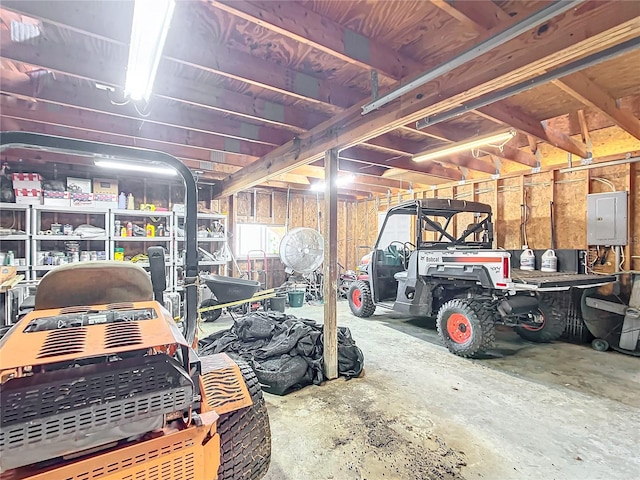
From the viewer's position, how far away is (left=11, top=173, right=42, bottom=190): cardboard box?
496 cm

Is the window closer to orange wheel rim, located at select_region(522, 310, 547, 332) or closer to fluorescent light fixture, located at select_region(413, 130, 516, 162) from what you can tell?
fluorescent light fixture, located at select_region(413, 130, 516, 162)

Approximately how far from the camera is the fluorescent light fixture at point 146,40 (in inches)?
55.0

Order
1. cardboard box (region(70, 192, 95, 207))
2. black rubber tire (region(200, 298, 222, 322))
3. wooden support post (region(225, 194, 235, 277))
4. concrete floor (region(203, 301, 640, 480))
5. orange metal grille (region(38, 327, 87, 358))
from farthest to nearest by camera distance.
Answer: wooden support post (region(225, 194, 235, 277)) < black rubber tire (region(200, 298, 222, 322)) < cardboard box (region(70, 192, 95, 207)) < concrete floor (region(203, 301, 640, 480)) < orange metal grille (region(38, 327, 87, 358))

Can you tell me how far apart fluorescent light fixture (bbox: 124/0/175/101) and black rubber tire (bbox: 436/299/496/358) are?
3752mm

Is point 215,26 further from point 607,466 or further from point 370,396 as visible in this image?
point 607,466

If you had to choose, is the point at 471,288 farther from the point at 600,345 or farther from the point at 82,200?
the point at 82,200

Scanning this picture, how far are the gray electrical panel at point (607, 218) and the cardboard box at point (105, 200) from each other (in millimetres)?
7696

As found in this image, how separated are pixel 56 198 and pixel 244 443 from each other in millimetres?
5789

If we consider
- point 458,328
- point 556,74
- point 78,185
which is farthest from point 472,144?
point 78,185

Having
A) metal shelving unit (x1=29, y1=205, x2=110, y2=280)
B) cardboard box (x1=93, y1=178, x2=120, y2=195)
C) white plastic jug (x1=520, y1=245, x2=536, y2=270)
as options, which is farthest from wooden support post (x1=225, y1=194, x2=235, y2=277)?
white plastic jug (x1=520, y1=245, x2=536, y2=270)

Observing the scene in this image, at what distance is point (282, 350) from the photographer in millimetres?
3127

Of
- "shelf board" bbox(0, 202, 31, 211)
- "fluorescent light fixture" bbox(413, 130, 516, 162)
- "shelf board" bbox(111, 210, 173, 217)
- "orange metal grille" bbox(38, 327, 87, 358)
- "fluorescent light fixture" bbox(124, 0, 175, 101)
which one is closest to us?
"orange metal grille" bbox(38, 327, 87, 358)

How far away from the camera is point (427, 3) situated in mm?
1805

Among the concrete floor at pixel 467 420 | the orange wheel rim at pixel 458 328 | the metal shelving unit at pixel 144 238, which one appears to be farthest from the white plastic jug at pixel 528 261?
the metal shelving unit at pixel 144 238
